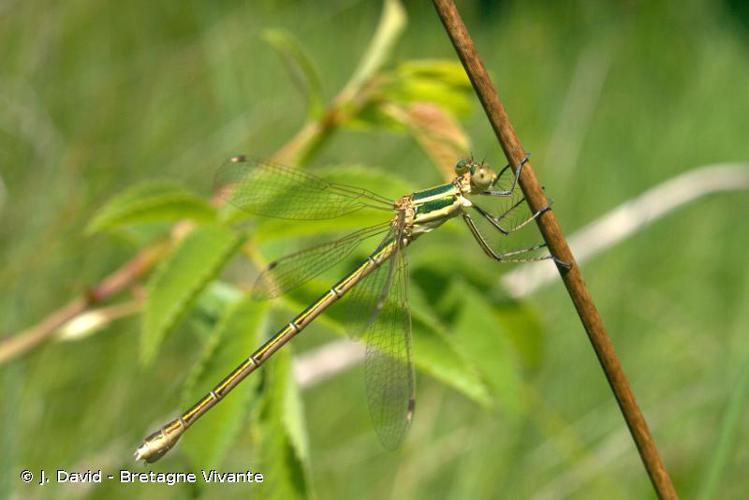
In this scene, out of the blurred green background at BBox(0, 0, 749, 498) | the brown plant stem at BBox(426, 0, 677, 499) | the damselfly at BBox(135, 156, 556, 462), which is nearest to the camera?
the brown plant stem at BBox(426, 0, 677, 499)

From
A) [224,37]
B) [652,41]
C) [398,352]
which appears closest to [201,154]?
[224,37]

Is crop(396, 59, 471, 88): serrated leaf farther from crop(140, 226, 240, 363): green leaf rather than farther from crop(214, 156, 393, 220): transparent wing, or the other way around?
crop(140, 226, 240, 363): green leaf


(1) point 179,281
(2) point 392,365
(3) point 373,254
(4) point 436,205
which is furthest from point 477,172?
(1) point 179,281

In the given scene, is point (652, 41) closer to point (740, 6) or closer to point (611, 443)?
point (740, 6)

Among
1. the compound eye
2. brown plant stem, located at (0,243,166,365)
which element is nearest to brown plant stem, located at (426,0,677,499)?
the compound eye

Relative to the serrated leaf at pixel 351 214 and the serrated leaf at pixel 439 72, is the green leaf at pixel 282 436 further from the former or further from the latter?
the serrated leaf at pixel 439 72

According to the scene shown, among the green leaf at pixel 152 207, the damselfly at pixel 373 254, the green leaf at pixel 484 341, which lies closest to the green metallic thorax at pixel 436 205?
the damselfly at pixel 373 254

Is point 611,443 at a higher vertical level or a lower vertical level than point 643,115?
lower
